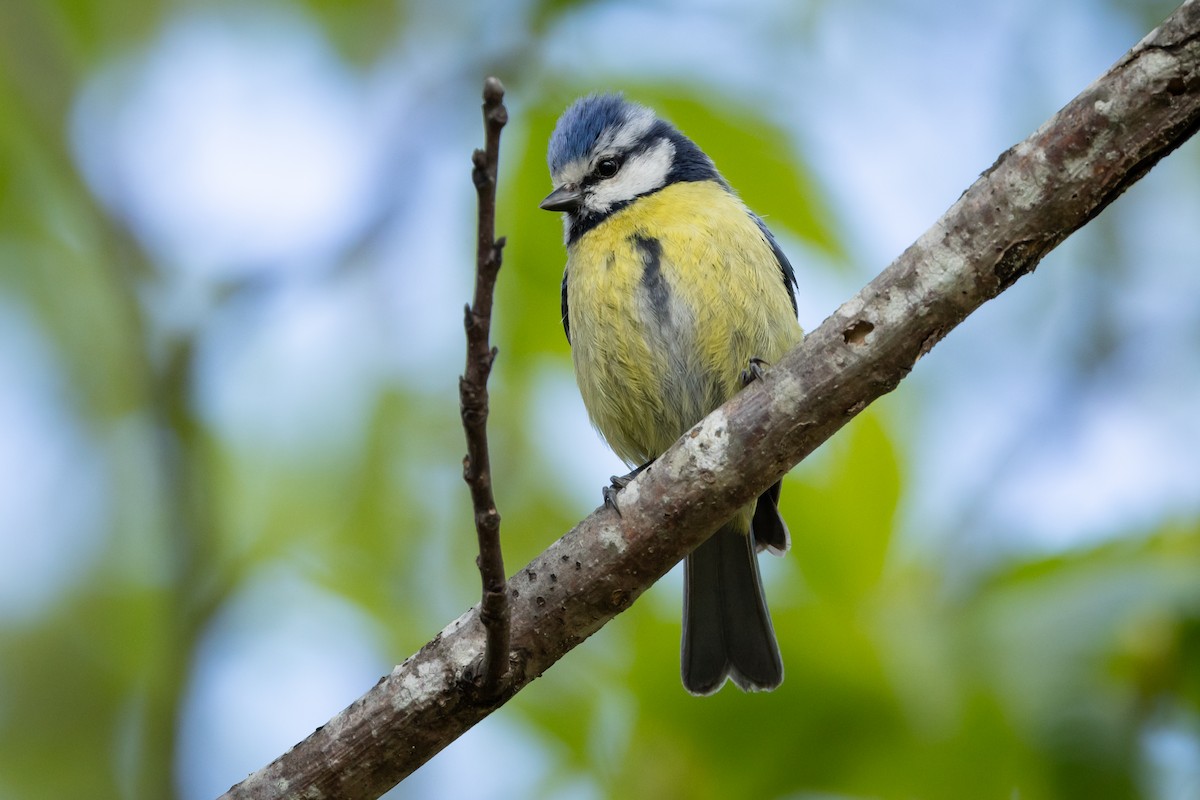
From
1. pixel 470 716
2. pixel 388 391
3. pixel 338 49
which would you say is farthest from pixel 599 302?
pixel 338 49

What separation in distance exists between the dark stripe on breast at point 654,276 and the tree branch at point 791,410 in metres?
1.06

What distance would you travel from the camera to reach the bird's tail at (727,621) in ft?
10.7

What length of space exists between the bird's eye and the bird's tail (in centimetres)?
139

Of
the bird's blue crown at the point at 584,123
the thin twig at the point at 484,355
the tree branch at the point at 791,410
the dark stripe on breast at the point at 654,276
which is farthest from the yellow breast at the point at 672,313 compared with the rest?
the thin twig at the point at 484,355

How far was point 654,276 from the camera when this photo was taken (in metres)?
3.79

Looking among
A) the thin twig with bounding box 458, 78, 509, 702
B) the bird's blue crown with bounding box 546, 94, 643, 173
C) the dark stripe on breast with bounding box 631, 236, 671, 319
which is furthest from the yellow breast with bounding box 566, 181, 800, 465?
the thin twig with bounding box 458, 78, 509, 702

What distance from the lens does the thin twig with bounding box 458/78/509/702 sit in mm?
1949

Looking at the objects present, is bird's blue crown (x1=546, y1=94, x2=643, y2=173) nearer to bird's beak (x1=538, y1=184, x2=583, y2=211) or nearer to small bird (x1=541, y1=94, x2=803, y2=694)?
bird's beak (x1=538, y1=184, x2=583, y2=211)

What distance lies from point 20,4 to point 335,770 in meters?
3.18

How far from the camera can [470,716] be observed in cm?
264

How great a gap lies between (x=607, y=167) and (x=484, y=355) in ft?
8.39

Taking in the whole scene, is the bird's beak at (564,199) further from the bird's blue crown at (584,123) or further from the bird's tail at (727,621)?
the bird's tail at (727,621)

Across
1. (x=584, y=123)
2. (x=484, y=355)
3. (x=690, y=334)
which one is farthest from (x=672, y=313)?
(x=484, y=355)

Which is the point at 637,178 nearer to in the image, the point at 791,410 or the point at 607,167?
the point at 607,167
